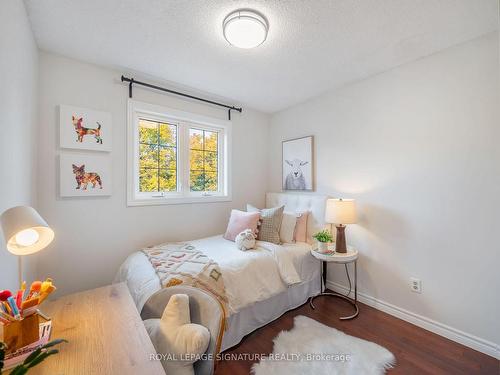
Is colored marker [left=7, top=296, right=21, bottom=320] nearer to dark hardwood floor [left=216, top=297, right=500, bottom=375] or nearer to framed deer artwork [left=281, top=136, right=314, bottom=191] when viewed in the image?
dark hardwood floor [left=216, top=297, right=500, bottom=375]

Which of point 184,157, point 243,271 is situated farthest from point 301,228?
point 184,157

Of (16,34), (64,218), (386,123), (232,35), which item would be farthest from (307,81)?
(64,218)

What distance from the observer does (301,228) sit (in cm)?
270

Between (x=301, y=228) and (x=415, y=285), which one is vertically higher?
(x=301, y=228)

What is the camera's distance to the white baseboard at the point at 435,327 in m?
1.70

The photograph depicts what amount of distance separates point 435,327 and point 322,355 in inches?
43.3

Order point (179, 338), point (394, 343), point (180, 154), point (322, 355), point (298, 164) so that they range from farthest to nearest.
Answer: point (298, 164), point (180, 154), point (394, 343), point (322, 355), point (179, 338)

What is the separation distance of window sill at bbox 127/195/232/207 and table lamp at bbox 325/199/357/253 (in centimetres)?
140

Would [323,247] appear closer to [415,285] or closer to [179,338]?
[415,285]

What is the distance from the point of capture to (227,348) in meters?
1.79

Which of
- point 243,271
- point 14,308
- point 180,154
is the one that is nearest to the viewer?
point 14,308

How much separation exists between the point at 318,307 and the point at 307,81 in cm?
244

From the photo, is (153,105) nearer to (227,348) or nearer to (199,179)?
(199,179)

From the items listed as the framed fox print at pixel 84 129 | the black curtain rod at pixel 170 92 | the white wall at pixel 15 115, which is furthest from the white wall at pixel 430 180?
the white wall at pixel 15 115
